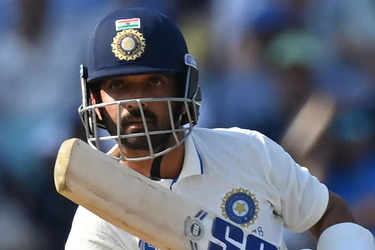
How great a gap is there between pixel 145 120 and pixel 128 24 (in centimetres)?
34

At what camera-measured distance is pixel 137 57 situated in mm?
2609

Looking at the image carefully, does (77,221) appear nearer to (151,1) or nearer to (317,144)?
(317,144)

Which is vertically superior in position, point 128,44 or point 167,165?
point 128,44

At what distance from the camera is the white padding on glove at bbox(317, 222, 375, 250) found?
2.52 m

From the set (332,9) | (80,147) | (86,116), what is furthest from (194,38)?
(80,147)

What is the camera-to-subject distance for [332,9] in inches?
161

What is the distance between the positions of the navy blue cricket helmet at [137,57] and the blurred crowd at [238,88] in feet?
4.67

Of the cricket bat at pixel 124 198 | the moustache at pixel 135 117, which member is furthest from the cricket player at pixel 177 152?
the cricket bat at pixel 124 198

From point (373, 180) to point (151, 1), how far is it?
1440 mm

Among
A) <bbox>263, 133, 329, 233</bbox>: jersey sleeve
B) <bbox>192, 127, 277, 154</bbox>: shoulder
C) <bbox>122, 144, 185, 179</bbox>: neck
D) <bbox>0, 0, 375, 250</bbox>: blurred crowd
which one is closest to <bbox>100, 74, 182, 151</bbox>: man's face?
<bbox>122, 144, 185, 179</bbox>: neck

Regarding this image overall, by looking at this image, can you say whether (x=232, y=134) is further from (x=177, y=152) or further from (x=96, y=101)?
(x=96, y=101)

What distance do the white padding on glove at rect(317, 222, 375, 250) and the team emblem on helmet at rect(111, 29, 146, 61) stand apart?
80 cm

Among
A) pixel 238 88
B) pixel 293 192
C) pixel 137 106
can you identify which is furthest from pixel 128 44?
pixel 238 88

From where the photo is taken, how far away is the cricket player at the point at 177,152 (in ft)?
8.42
